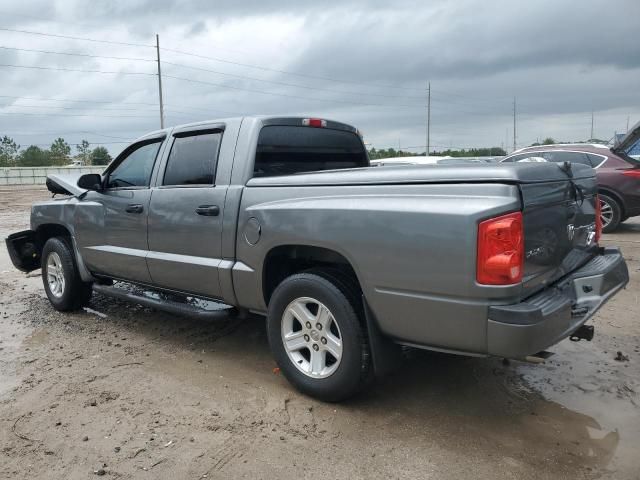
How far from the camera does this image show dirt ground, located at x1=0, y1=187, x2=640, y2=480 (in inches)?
118

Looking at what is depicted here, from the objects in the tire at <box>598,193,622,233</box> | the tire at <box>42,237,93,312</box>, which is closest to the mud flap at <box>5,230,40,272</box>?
the tire at <box>42,237,93,312</box>

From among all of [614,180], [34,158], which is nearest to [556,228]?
[614,180]

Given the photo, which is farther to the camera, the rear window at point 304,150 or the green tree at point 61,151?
the green tree at point 61,151

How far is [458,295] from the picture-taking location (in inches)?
115

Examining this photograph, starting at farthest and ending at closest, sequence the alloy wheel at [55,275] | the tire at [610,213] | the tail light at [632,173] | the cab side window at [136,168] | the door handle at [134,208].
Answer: the tire at [610,213]
the tail light at [632,173]
the alloy wheel at [55,275]
the cab side window at [136,168]
the door handle at [134,208]

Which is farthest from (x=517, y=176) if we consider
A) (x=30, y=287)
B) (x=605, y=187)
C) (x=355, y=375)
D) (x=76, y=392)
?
(x=605, y=187)

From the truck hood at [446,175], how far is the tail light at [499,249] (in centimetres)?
23

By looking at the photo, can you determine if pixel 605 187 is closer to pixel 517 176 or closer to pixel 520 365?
pixel 520 365

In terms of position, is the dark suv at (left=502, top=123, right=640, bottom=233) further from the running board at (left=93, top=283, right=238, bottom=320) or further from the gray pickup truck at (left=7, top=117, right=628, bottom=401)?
the running board at (left=93, top=283, right=238, bottom=320)

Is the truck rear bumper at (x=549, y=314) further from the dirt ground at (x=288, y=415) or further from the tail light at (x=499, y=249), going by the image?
the dirt ground at (x=288, y=415)

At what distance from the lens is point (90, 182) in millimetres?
5359

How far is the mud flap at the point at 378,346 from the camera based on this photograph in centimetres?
335

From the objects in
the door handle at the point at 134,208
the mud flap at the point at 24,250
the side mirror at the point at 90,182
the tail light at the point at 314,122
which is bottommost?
the mud flap at the point at 24,250

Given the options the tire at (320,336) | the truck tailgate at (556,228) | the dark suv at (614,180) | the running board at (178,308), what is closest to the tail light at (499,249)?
the truck tailgate at (556,228)
